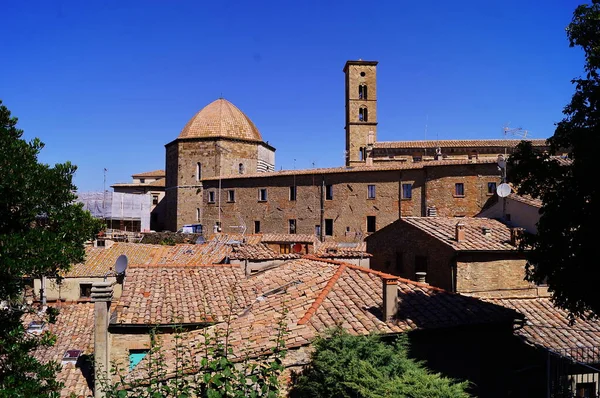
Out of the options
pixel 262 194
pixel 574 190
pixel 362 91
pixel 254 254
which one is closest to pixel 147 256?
pixel 254 254

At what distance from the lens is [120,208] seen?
51625 millimetres

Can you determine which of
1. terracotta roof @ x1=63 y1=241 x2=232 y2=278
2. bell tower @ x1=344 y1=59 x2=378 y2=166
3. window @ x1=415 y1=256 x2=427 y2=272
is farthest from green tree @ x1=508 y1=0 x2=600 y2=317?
bell tower @ x1=344 y1=59 x2=378 y2=166

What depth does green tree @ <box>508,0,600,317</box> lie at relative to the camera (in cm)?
912

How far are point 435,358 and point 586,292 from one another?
3162mm

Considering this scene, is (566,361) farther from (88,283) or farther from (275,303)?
(88,283)

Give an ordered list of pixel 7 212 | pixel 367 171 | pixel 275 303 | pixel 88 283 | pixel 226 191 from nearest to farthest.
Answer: pixel 7 212 → pixel 275 303 → pixel 88 283 → pixel 367 171 → pixel 226 191

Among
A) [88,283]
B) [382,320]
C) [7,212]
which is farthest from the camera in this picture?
[88,283]

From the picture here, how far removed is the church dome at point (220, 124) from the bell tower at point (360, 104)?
11.6 metres

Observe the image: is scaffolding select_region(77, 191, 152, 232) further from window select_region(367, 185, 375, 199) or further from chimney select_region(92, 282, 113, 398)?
chimney select_region(92, 282, 113, 398)

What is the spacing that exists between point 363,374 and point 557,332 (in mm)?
8604

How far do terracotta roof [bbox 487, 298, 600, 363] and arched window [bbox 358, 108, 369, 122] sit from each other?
4312cm

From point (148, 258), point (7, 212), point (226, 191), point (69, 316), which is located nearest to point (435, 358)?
point (7, 212)

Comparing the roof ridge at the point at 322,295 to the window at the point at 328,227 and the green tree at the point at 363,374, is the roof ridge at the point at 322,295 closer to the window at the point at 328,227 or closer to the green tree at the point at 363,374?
the green tree at the point at 363,374

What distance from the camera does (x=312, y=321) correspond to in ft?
33.5
